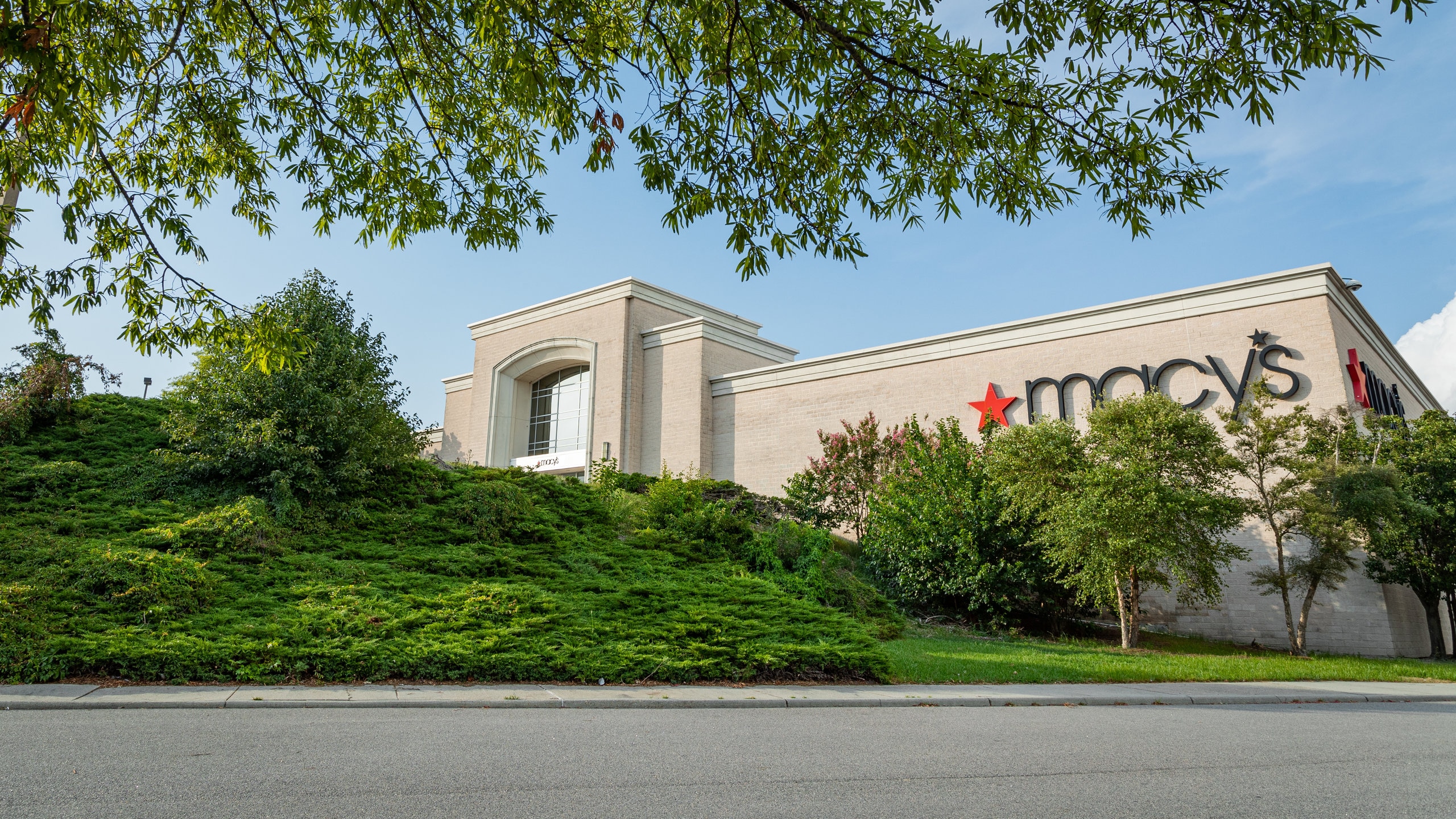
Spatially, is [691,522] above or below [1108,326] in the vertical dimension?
below

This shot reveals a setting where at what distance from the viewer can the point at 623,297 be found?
33062mm

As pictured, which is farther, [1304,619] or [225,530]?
[1304,619]

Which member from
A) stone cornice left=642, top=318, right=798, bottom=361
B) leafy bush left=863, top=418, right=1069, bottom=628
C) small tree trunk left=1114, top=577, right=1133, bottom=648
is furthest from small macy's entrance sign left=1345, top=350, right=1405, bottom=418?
stone cornice left=642, top=318, right=798, bottom=361

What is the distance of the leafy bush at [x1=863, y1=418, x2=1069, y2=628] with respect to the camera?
18516 mm

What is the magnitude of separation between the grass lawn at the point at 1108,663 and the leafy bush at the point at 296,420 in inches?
415

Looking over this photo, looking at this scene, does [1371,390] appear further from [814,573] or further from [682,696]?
[682,696]

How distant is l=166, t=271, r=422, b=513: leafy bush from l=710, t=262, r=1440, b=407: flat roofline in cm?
1559

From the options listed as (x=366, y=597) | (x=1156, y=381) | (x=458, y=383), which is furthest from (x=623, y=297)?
(x=366, y=597)

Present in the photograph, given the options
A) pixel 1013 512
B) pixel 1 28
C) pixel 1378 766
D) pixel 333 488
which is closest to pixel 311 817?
pixel 1 28

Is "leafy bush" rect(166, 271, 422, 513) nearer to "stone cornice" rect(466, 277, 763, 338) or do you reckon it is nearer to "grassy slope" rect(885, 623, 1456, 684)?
"grassy slope" rect(885, 623, 1456, 684)

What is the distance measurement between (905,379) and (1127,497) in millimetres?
11115

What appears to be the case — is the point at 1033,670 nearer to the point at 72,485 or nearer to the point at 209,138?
the point at 209,138

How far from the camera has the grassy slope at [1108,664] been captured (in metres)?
12.0

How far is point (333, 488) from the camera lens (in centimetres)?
1512
